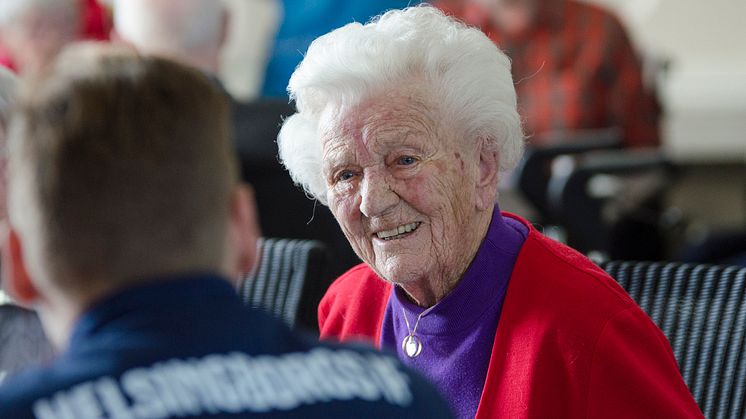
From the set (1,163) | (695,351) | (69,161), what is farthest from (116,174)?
(695,351)

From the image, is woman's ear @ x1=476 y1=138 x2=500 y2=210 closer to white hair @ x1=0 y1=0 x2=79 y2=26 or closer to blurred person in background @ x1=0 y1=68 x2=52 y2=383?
blurred person in background @ x1=0 y1=68 x2=52 y2=383

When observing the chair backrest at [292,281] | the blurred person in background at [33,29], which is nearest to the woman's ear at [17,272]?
the chair backrest at [292,281]

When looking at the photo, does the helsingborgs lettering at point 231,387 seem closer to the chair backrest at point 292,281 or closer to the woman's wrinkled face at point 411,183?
A: the woman's wrinkled face at point 411,183

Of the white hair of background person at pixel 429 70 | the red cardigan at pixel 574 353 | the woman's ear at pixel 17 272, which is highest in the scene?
the woman's ear at pixel 17 272

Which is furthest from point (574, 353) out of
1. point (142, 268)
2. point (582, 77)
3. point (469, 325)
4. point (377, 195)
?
point (582, 77)

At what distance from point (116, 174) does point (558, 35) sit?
A: 4580mm

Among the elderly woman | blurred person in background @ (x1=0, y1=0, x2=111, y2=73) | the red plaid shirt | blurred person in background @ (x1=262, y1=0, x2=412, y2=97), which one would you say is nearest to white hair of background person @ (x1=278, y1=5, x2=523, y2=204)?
the elderly woman

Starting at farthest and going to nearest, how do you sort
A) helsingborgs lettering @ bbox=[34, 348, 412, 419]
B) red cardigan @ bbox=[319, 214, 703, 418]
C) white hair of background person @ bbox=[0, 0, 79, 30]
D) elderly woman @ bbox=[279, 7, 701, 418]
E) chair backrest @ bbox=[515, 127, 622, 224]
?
chair backrest @ bbox=[515, 127, 622, 224]
white hair of background person @ bbox=[0, 0, 79, 30]
elderly woman @ bbox=[279, 7, 701, 418]
red cardigan @ bbox=[319, 214, 703, 418]
helsingborgs lettering @ bbox=[34, 348, 412, 419]

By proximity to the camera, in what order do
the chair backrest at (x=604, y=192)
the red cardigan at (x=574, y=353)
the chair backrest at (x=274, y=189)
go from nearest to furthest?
the red cardigan at (x=574, y=353)
the chair backrest at (x=274, y=189)
the chair backrest at (x=604, y=192)

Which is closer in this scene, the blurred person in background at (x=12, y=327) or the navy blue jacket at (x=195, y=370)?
the navy blue jacket at (x=195, y=370)

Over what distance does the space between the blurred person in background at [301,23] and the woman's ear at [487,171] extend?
3686 mm

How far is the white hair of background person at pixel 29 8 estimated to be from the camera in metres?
4.17

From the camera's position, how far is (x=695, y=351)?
6.30 ft

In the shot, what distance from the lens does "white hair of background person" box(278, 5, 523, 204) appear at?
190 centimetres
